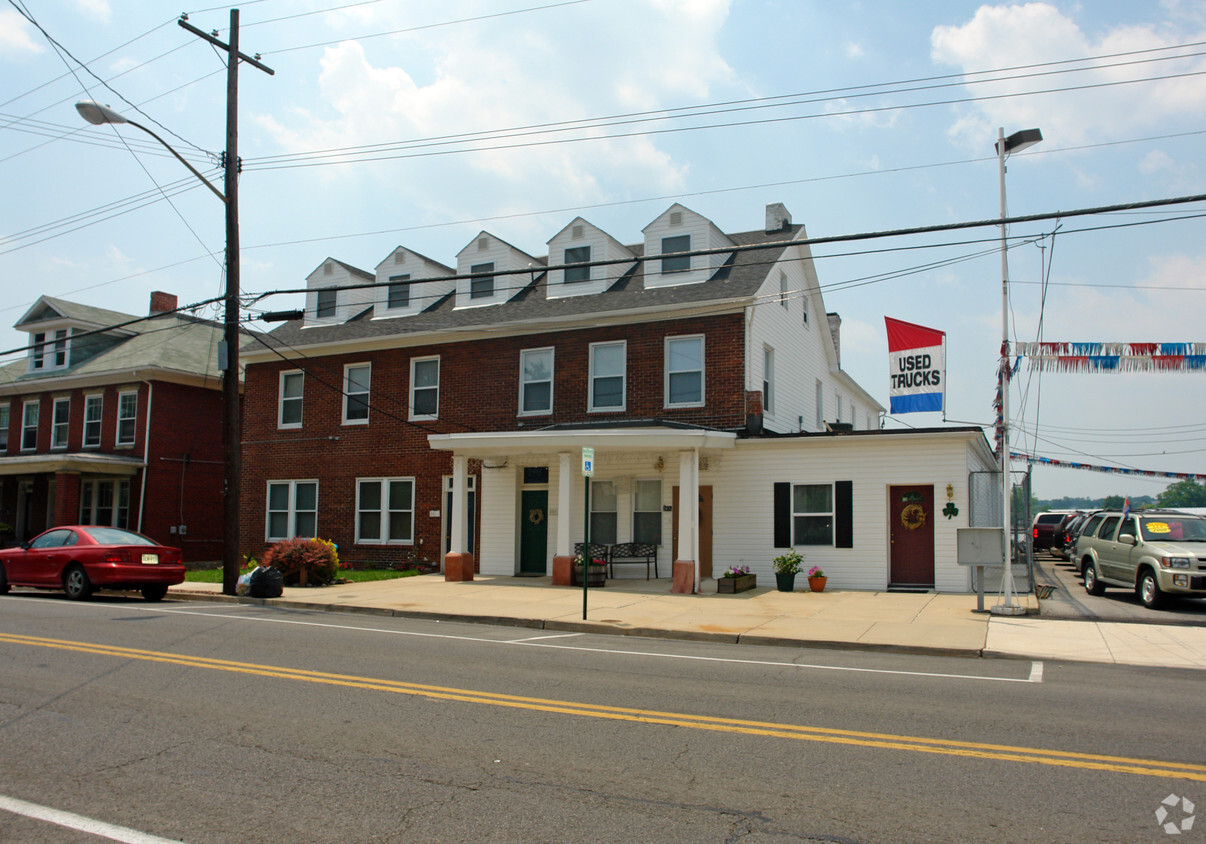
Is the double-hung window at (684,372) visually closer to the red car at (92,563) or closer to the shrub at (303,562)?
the shrub at (303,562)

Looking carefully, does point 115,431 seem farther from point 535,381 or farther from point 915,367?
point 915,367

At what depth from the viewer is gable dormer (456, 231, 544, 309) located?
2516cm

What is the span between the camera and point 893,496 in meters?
19.1

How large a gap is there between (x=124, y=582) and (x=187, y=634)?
600cm

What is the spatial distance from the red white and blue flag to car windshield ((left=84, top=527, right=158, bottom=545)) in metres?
15.7

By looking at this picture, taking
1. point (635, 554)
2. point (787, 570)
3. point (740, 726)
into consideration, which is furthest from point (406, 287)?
point (740, 726)

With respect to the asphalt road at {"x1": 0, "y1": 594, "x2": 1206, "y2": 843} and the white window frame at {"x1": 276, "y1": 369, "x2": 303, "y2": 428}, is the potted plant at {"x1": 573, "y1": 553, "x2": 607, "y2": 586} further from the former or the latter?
the white window frame at {"x1": 276, "y1": 369, "x2": 303, "y2": 428}

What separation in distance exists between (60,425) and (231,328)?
18.2 m

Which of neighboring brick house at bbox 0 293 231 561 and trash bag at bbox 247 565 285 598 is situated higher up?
neighboring brick house at bbox 0 293 231 561

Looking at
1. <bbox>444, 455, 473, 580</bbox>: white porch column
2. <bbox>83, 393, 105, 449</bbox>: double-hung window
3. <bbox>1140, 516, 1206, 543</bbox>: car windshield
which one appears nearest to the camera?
<bbox>1140, 516, 1206, 543</bbox>: car windshield

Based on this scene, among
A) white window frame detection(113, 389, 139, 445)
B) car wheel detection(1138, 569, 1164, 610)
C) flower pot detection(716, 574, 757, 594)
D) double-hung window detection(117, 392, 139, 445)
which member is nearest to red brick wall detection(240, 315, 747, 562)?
flower pot detection(716, 574, 757, 594)

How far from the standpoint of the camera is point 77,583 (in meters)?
16.7

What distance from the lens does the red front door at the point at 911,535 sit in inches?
740

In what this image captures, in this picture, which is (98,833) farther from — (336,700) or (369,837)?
(336,700)
